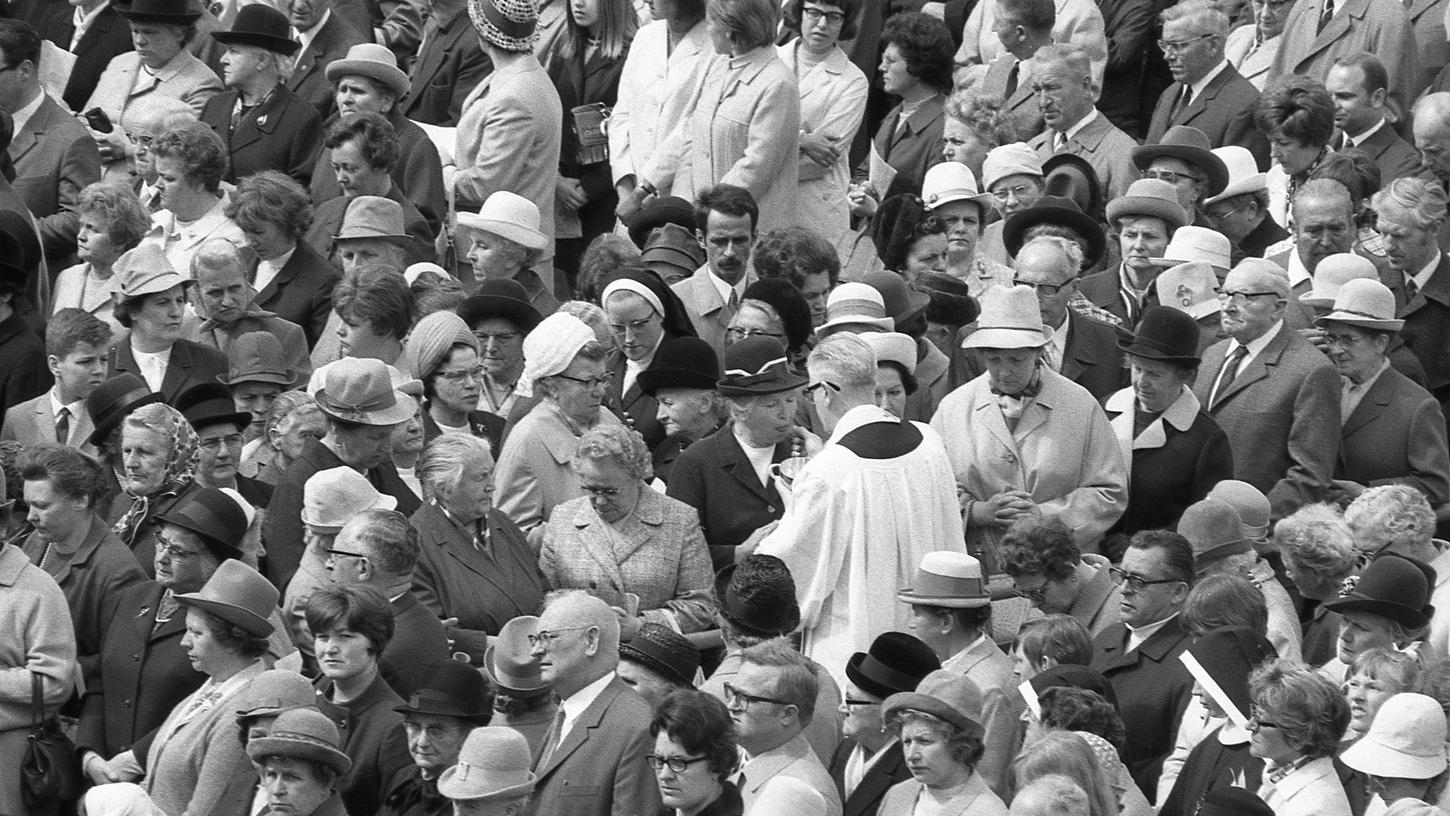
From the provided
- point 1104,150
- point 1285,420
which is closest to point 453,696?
point 1285,420

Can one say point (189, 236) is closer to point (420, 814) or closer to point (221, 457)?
point (221, 457)

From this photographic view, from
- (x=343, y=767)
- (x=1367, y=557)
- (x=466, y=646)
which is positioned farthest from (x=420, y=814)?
(x=1367, y=557)

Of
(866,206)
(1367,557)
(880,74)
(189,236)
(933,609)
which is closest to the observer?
(933,609)

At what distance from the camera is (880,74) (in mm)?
17734

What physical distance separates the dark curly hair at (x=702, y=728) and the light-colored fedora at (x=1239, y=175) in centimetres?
620

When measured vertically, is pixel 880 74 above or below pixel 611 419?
below

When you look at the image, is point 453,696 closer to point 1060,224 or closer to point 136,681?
point 136,681

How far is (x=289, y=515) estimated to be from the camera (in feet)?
36.6

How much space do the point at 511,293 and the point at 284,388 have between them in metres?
1.08

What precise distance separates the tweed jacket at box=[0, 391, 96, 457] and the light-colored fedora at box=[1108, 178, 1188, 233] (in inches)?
197

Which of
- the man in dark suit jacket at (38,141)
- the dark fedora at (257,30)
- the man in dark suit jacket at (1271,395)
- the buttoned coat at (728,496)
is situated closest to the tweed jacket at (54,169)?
the man in dark suit jacket at (38,141)

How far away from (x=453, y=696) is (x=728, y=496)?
7.04ft

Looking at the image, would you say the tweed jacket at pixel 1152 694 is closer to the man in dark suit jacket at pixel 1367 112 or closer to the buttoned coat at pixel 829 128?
the buttoned coat at pixel 829 128

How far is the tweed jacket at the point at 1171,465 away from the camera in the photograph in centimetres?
1227
